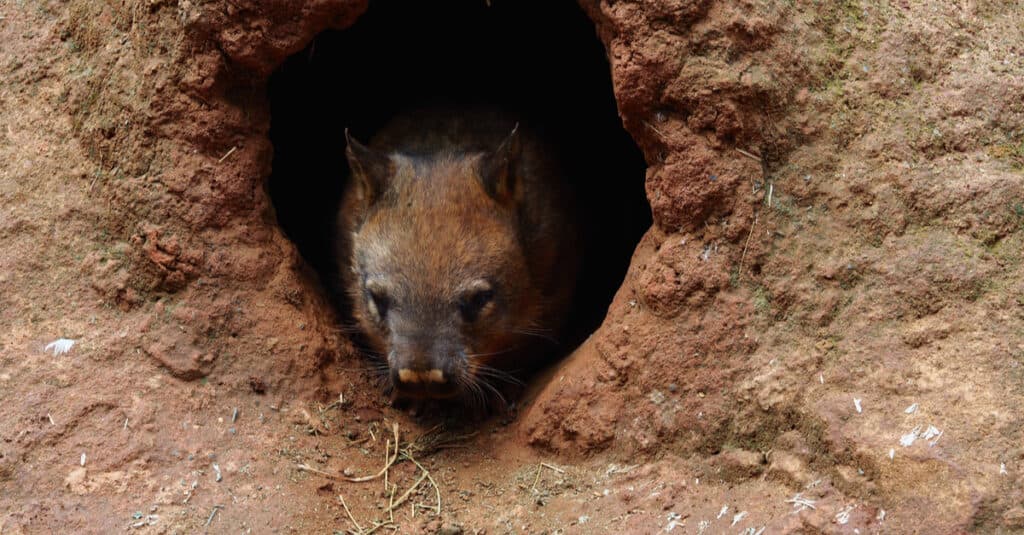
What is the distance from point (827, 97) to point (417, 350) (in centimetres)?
195

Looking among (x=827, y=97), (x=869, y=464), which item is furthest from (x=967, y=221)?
(x=869, y=464)

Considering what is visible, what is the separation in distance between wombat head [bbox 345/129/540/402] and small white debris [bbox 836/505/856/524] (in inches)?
64.9

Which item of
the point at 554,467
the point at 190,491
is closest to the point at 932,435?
the point at 554,467

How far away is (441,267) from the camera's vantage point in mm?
4176

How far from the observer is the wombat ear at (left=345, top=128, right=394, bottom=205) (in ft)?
14.4

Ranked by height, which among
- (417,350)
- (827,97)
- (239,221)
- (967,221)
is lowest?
(417,350)

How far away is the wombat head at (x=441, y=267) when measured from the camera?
403cm

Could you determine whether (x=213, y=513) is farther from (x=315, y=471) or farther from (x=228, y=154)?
(x=228, y=154)

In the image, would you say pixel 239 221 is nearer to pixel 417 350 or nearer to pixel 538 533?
pixel 417 350

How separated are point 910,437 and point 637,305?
1.19m

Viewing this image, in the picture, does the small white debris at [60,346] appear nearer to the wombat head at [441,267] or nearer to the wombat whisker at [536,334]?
the wombat head at [441,267]

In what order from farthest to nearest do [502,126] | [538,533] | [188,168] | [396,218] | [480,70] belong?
[480,70], [502,126], [396,218], [188,168], [538,533]

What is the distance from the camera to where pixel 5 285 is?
3.89 m

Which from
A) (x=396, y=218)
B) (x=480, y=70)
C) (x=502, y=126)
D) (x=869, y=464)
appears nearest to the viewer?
(x=869, y=464)
